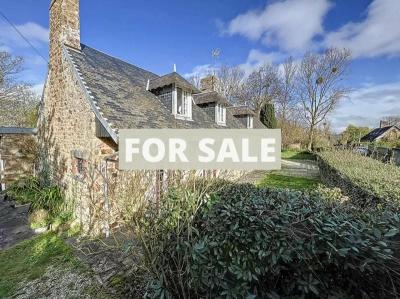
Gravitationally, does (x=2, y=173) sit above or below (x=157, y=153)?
below

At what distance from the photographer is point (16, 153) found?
38.2ft

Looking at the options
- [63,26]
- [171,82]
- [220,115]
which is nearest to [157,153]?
[171,82]

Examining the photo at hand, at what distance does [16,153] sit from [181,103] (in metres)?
8.87

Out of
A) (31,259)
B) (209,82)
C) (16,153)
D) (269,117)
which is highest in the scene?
(209,82)

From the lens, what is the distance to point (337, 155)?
13102mm

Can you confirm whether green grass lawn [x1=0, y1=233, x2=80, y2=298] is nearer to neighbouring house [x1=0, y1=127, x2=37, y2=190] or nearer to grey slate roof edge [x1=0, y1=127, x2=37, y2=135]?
neighbouring house [x1=0, y1=127, x2=37, y2=190]

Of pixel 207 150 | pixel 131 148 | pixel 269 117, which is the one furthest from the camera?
pixel 269 117

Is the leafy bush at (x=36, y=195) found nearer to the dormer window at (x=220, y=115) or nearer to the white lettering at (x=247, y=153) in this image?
the white lettering at (x=247, y=153)

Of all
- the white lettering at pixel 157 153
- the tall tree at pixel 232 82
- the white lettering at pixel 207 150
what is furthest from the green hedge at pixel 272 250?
the tall tree at pixel 232 82

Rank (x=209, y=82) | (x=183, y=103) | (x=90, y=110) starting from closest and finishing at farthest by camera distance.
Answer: (x=90, y=110) < (x=183, y=103) < (x=209, y=82)

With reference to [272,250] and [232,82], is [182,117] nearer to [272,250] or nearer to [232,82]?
[272,250]

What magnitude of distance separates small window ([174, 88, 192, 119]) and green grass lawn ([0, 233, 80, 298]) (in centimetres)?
682

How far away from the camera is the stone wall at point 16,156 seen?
11.4 meters

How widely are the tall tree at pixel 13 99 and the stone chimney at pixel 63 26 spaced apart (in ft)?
40.6
